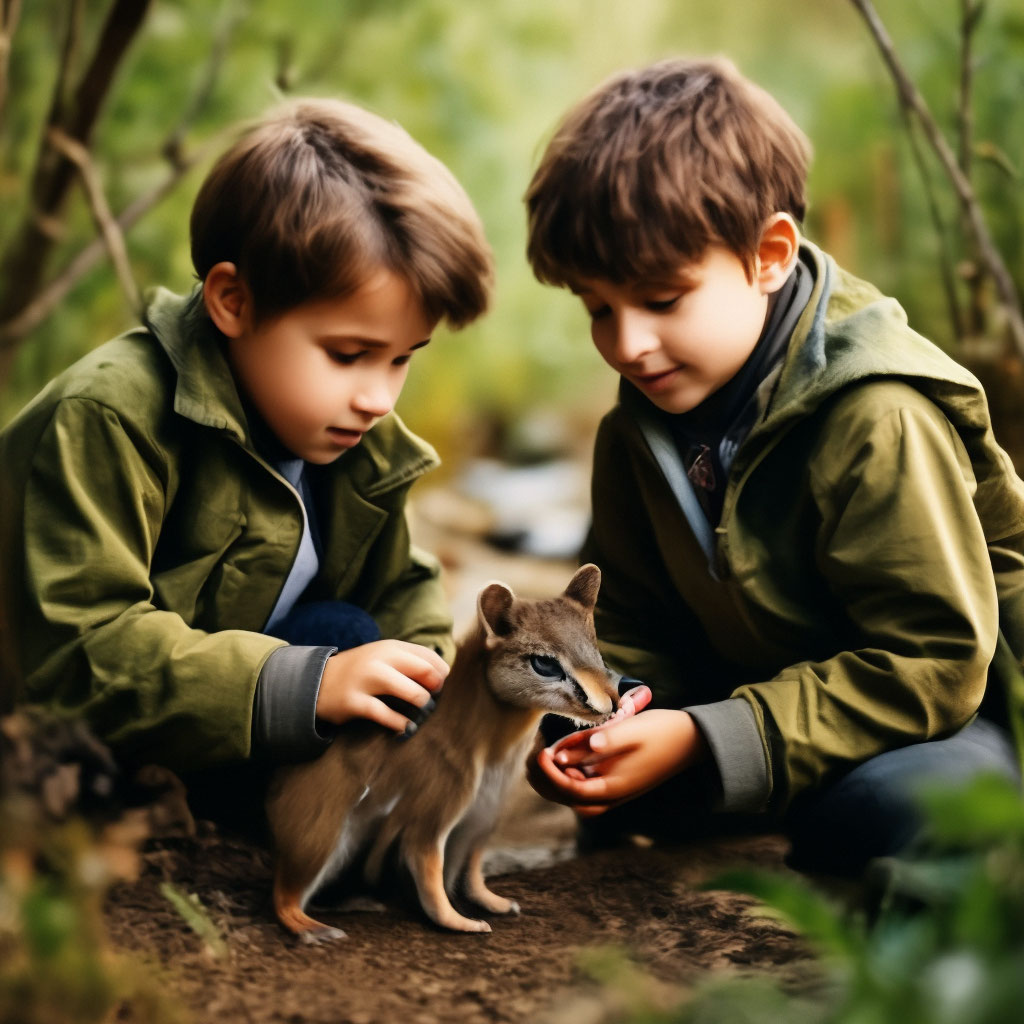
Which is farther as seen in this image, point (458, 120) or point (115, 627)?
point (458, 120)

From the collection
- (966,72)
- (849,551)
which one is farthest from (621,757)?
(966,72)

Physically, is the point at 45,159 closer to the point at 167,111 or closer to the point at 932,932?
the point at 167,111

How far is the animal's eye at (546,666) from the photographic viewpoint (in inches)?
83.7

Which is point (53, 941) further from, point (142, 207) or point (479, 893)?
point (142, 207)

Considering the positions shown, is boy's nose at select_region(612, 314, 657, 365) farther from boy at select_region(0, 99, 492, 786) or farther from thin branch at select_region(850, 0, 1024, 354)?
thin branch at select_region(850, 0, 1024, 354)

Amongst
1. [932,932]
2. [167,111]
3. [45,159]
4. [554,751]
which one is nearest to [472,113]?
[167,111]

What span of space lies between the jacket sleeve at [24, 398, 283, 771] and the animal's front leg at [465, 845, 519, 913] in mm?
496

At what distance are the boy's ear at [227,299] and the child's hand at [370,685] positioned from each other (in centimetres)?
67

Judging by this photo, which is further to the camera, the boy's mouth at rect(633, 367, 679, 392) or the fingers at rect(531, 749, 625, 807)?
the boy's mouth at rect(633, 367, 679, 392)

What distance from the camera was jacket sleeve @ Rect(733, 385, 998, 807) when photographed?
219 cm

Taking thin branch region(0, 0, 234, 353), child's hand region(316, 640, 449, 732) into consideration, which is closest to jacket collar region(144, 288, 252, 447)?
child's hand region(316, 640, 449, 732)

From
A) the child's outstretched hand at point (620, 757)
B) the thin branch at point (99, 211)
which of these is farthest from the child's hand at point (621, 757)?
the thin branch at point (99, 211)

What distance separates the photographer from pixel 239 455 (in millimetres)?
2395

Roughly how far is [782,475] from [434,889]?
3.38 feet
